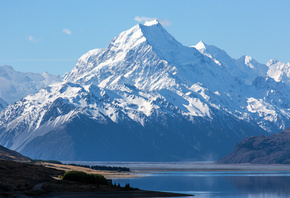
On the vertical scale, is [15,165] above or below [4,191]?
above

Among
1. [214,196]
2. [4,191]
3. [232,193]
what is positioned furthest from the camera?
[232,193]

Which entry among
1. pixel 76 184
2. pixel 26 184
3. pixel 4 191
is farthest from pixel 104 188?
pixel 4 191

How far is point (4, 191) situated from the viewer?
11631 cm

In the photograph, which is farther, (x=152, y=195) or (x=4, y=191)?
(x=152, y=195)

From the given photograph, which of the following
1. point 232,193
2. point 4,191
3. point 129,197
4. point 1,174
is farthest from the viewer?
point 232,193

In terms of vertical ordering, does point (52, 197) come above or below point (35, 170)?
below

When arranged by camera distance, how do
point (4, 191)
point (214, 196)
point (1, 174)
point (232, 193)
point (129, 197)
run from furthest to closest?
point (232, 193) → point (214, 196) → point (1, 174) → point (129, 197) → point (4, 191)

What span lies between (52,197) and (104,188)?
22.3m

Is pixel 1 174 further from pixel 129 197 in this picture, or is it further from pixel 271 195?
pixel 271 195

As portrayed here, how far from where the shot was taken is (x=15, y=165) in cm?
15550

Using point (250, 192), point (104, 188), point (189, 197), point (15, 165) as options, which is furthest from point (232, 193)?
point (15, 165)

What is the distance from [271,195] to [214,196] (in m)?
15.8

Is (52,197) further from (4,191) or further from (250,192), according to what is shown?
(250,192)

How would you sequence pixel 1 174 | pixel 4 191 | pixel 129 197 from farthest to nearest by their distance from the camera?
pixel 1 174 < pixel 129 197 < pixel 4 191
